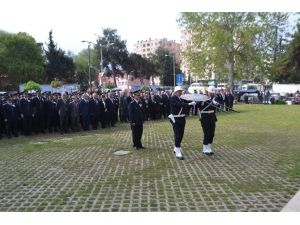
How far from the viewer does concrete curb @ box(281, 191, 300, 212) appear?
575cm

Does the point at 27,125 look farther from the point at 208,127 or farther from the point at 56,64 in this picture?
the point at 56,64

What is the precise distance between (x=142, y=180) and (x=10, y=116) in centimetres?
942

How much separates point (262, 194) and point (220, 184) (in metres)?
0.96

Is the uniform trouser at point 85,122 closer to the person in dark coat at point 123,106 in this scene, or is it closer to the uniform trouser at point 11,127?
the uniform trouser at point 11,127

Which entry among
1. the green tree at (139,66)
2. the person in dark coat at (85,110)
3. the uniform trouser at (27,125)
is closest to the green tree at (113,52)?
the green tree at (139,66)

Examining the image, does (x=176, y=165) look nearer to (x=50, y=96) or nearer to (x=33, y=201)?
(x=33, y=201)

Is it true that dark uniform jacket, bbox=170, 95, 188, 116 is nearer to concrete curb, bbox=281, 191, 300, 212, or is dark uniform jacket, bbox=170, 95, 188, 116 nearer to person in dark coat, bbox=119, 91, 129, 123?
concrete curb, bbox=281, 191, 300, 212

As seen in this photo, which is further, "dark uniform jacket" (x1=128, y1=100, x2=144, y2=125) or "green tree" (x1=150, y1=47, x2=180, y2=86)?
"green tree" (x1=150, y1=47, x2=180, y2=86)

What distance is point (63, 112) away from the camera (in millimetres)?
16547

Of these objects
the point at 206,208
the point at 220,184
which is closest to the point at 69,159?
the point at 220,184

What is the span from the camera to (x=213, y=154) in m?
10.6

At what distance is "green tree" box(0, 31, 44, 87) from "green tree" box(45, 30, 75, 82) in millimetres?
4512

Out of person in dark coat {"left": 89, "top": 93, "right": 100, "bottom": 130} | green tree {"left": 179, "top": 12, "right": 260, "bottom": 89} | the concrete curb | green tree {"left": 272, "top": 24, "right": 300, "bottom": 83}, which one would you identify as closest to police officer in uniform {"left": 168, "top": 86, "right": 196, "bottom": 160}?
the concrete curb

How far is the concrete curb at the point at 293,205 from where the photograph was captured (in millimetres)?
5750
